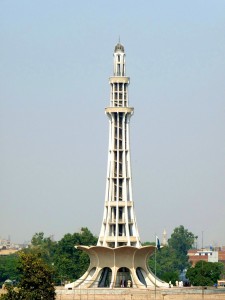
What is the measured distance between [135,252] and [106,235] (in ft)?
11.0

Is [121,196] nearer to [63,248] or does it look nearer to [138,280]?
[138,280]

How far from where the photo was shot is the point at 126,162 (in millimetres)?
125312

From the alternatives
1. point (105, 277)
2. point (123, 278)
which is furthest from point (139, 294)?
point (105, 277)

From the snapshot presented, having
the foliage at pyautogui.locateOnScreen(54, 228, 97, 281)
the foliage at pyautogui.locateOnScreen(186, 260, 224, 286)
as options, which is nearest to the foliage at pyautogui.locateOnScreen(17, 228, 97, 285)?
the foliage at pyautogui.locateOnScreen(54, 228, 97, 281)

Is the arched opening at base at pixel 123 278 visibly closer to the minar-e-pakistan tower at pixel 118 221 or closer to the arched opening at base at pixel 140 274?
the minar-e-pakistan tower at pixel 118 221

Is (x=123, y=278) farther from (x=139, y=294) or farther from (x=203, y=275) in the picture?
(x=203, y=275)

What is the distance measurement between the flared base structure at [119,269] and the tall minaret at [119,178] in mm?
1271

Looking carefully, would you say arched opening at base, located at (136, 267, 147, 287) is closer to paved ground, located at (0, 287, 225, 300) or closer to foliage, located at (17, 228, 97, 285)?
paved ground, located at (0, 287, 225, 300)

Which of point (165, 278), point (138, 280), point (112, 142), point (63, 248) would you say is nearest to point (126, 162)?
point (112, 142)

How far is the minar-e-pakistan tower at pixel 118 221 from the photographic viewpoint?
124 metres

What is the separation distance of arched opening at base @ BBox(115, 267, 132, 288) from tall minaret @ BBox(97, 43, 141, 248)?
7.80 feet

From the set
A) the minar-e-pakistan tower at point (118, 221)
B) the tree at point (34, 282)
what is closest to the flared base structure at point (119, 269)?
the minar-e-pakistan tower at point (118, 221)

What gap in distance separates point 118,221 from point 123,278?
523 cm

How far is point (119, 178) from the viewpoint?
12506 centimetres
